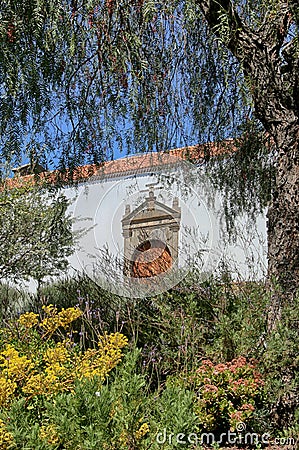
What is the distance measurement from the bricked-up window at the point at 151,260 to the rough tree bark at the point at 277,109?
232 cm

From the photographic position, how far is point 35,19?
10.2 feet

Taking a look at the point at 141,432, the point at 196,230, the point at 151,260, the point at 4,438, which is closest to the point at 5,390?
the point at 4,438

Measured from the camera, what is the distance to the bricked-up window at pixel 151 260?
572 cm

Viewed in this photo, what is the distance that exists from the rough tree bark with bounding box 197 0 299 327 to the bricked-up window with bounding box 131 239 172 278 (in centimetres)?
232

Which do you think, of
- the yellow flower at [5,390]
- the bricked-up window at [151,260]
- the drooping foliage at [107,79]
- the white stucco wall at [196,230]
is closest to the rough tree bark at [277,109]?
the drooping foliage at [107,79]

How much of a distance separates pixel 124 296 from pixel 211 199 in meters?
1.13

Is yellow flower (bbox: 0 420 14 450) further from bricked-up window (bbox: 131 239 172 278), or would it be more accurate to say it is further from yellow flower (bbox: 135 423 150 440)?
bricked-up window (bbox: 131 239 172 278)

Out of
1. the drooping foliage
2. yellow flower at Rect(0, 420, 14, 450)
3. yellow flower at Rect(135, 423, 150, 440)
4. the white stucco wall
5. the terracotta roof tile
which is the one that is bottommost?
yellow flower at Rect(0, 420, 14, 450)

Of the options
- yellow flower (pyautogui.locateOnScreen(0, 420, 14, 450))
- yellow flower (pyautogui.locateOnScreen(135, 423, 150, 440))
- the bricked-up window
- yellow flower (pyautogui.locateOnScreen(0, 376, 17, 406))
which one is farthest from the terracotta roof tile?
yellow flower (pyautogui.locateOnScreen(135, 423, 150, 440))

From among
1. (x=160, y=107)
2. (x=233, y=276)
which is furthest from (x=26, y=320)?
(x=233, y=276)

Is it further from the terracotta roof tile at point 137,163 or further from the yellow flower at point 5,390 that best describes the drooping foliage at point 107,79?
the yellow flower at point 5,390

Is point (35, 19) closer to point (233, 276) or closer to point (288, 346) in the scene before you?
point (288, 346)

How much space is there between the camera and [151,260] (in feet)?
19.6

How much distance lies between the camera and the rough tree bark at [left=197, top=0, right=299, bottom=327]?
130 inches
